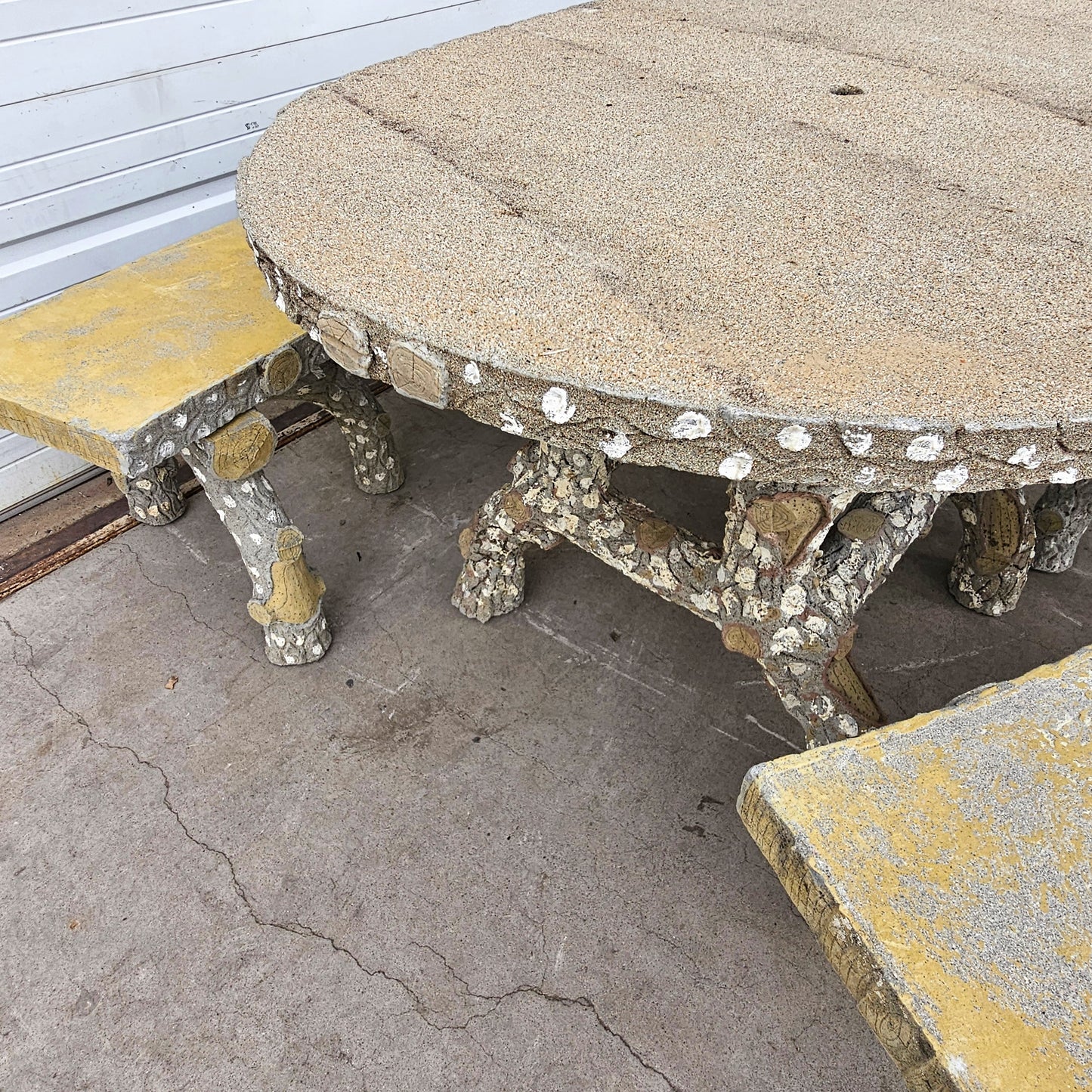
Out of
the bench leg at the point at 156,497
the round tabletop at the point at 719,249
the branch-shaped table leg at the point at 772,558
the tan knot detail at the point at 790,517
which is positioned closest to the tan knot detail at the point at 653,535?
the branch-shaped table leg at the point at 772,558

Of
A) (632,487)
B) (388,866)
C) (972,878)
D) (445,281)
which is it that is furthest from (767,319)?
(632,487)

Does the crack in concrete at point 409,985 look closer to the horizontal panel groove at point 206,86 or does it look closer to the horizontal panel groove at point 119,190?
the horizontal panel groove at point 119,190

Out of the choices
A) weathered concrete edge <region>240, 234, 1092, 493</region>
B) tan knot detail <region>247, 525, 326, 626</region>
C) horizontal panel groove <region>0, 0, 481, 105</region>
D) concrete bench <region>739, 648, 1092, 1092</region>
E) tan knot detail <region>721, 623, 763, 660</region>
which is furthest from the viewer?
horizontal panel groove <region>0, 0, 481, 105</region>

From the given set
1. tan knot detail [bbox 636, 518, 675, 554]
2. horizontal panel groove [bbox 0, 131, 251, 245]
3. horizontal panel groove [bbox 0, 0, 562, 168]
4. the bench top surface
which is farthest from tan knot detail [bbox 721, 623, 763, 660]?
horizontal panel groove [bbox 0, 0, 562, 168]

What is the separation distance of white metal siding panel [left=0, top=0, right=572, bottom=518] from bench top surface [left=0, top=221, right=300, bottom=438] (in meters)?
0.38

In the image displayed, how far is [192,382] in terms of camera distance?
1.30 meters

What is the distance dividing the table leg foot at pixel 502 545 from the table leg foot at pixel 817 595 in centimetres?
40

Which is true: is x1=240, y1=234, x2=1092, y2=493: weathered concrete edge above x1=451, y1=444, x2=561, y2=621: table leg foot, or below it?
above

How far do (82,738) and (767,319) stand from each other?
1406 mm

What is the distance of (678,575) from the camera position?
1.43 meters

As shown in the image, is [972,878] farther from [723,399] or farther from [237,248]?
[237,248]

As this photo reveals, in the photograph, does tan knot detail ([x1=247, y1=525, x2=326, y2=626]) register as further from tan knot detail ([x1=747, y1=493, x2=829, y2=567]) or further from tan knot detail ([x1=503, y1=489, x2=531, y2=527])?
tan knot detail ([x1=747, y1=493, x2=829, y2=567])

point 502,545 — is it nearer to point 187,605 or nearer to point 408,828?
point 408,828

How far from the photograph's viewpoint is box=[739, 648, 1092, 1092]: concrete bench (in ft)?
2.17
